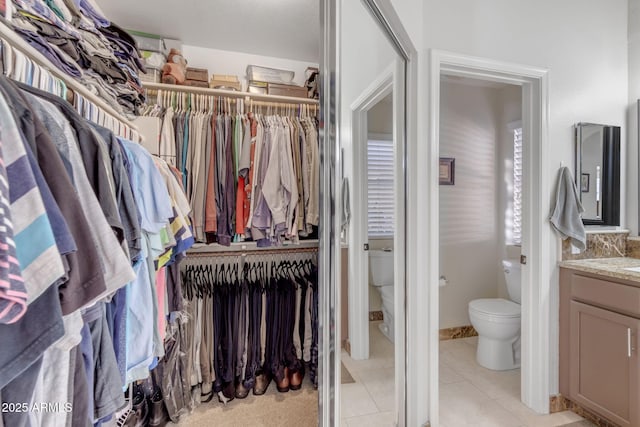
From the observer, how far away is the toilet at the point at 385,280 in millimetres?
1316

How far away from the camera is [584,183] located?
1.75m

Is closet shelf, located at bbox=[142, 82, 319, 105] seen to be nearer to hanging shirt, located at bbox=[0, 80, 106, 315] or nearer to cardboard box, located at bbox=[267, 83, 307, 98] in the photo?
cardboard box, located at bbox=[267, 83, 307, 98]

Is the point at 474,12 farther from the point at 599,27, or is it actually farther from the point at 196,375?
the point at 196,375

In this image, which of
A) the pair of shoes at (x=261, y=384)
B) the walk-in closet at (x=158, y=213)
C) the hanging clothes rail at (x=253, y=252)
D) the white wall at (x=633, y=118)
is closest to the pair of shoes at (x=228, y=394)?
the walk-in closet at (x=158, y=213)

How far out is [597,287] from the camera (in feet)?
4.87

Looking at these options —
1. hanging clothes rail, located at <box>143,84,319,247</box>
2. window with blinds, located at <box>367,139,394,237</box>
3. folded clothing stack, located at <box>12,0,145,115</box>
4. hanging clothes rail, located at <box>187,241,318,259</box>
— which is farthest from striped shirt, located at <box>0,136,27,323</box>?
hanging clothes rail, located at <box>187,241,318,259</box>

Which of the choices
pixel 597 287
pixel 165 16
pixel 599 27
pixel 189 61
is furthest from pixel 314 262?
pixel 599 27

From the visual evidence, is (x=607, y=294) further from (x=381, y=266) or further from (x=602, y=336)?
(x=381, y=266)

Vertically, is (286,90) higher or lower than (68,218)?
higher

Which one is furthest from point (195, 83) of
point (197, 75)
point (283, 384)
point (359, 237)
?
point (283, 384)

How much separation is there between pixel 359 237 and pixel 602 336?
58.5 inches

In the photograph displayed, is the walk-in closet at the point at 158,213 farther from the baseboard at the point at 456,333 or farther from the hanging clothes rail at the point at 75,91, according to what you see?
the baseboard at the point at 456,333

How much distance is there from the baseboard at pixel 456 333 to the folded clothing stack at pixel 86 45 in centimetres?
294

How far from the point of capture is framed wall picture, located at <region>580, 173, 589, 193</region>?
5.68 ft
